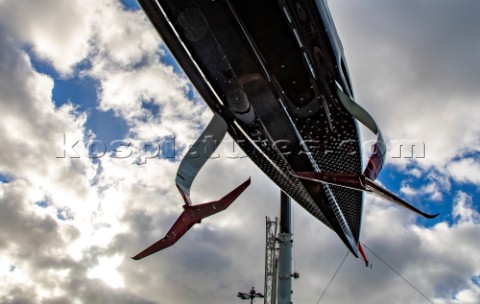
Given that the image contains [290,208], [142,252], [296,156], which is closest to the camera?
[142,252]

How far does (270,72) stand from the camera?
328 inches

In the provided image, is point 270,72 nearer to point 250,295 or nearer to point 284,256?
point 284,256

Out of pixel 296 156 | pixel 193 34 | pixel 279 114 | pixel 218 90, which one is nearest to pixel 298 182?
pixel 296 156

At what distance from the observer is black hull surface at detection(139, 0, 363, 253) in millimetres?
7348

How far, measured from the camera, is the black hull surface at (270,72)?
24.1ft

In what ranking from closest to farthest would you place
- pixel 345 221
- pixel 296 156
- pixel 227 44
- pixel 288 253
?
pixel 227 44, pixel 296 156, pixel 288 253, pixel 345 221

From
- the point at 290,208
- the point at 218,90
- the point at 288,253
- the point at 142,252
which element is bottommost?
the point at 142,252

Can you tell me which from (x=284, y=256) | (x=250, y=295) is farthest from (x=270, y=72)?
(x=250, y=295)

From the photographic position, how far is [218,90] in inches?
364

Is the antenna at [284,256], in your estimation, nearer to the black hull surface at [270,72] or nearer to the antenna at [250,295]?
the black hull surface at [270,72]

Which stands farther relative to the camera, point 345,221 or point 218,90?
point 345,221

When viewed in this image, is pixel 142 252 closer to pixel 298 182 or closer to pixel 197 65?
pixel 197 65

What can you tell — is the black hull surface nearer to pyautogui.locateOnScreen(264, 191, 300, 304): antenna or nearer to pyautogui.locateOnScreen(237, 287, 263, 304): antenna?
pyautogui.locateOnScreen(264, 191, 300, 304): antenna

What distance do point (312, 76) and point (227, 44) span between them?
1859 mm
